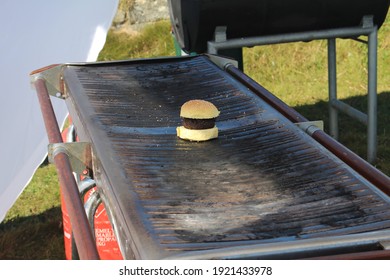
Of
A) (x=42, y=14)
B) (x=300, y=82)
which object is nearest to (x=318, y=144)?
(x=42, y=14)

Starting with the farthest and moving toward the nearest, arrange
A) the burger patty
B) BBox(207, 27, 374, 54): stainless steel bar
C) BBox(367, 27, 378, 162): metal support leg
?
BBox(367, 27, 378, 162): metal support leg < BBox(207, 27, 374, 54): stainless steel bar < the burger patty

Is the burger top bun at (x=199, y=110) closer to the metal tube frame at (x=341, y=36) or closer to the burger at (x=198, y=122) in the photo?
the burger at (x=198, y=122)

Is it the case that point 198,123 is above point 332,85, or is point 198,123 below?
above

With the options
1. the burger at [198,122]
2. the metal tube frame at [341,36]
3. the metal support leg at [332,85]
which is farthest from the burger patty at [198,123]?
the metal support leg at [332,85]

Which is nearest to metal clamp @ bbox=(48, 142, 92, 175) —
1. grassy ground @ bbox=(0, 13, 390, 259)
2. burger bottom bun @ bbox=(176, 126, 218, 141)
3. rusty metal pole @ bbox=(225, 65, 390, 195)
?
burger bottom bun @ bbox=(176, 126, 218, 141)

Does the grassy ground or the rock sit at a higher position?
the rock

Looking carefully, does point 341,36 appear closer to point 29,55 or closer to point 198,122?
point 29,55

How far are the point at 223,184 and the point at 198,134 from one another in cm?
35

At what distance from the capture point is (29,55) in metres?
3.63

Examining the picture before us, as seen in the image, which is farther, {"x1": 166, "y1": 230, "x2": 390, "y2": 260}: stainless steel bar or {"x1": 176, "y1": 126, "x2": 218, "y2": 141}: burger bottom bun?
{"x1": 176, "y1": 126, "x2": 218, "y2": 141}: burger bottom bun

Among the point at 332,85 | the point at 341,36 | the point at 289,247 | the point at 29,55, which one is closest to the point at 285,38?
the point at 341,36

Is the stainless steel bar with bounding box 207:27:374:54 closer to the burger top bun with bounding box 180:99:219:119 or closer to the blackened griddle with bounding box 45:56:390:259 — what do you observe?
the blackened griddle with bounding box 45:56:390:259

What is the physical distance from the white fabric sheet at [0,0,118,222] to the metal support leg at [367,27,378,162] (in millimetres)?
1754

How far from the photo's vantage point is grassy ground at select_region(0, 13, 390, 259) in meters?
4.83
